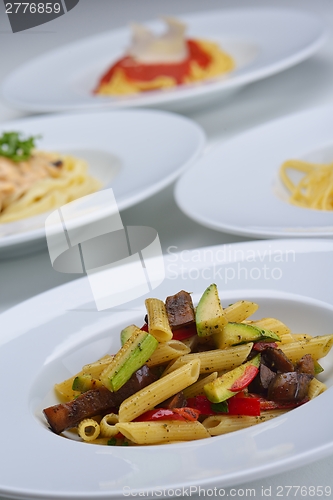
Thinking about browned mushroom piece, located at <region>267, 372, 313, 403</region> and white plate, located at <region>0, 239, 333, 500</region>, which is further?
browned mushroom piece, located at <region>267, 372, 313, 403</region>

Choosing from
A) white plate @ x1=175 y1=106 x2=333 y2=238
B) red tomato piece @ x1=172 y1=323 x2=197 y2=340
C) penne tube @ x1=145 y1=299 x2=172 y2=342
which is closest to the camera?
penne tube @ x1=145 y1=299 x2=172 y2=342

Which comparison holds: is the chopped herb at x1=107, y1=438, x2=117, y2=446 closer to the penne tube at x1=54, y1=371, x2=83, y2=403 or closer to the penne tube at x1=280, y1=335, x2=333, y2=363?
the penne tube at x1=54, y1=371, x2=83, y2=403

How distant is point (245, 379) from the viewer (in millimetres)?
1523

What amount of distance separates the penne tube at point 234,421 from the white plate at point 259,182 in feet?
2.42

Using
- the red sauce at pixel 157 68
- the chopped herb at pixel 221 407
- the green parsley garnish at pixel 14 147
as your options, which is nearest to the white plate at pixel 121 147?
the green parsley garnish at pixel 14 147

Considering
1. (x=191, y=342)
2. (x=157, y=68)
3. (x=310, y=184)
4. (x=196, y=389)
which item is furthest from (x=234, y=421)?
(x=157, y=68)

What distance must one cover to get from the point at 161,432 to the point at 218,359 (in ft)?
0.74

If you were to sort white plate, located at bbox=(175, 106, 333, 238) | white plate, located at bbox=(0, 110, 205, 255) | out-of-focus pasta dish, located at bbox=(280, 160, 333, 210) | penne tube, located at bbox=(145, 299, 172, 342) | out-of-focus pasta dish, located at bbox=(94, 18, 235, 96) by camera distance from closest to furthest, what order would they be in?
penne tube, located at bbox=(145, 299, 172, 342) → white plate, located at bbox=(175, 106, 333, 238) → white plate, located at bbox=(0, 110, 205, 255) → out-of-focus pasta dish, located at bbox=(280, 160, 333, 210) → out-of-focus pasta dish, located at bbox=(94, 18, 235, 96)

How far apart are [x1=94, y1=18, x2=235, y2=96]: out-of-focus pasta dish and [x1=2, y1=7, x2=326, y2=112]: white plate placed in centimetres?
19

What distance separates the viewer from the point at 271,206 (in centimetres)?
246

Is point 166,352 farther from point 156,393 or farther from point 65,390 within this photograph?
point 65,390

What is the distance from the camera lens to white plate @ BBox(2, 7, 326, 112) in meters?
3.74

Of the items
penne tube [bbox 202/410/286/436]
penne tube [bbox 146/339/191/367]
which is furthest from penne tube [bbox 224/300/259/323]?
penne tube [bbox 202/410/286/436]

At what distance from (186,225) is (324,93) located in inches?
71.0
